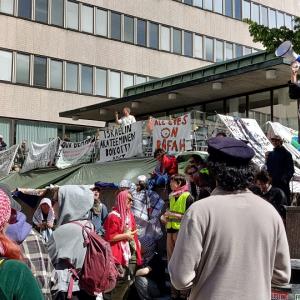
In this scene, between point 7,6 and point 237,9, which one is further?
point 237,9

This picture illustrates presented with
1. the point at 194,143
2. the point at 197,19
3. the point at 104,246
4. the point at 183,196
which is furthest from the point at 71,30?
the point at 104,246

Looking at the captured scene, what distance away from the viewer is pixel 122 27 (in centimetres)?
3500

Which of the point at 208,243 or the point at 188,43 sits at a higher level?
the point at 188,43

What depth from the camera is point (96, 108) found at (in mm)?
23359

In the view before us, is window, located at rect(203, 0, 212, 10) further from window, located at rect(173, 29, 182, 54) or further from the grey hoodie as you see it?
the grey hoodie

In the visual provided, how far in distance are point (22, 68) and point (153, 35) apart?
30.5 feet

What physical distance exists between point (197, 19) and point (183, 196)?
31.0 m

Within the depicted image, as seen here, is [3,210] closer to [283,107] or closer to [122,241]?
[122,241]

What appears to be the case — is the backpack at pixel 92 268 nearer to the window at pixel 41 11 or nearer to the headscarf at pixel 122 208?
the headscarf at pixel 122 208

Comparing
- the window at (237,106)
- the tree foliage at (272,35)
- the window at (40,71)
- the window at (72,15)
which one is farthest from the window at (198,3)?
the tree foliage at (272,35)

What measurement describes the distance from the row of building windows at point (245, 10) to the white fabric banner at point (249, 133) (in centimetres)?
2630

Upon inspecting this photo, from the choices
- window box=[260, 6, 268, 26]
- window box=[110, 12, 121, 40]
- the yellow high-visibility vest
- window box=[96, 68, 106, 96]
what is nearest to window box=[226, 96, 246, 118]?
the yellow high-visibility vest

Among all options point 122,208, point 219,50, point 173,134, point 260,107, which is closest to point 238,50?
point 219,50

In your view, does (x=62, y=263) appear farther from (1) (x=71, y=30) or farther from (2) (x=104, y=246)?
(1) (x=71, y=30)
